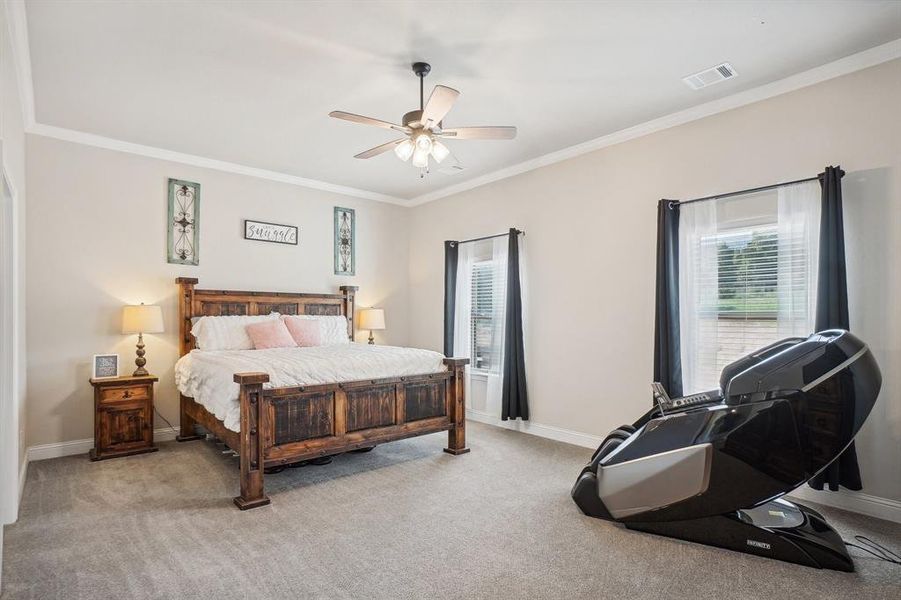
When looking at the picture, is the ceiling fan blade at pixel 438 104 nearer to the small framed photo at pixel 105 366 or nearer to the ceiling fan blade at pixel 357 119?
the ceiling fan blade at pixel 357 119

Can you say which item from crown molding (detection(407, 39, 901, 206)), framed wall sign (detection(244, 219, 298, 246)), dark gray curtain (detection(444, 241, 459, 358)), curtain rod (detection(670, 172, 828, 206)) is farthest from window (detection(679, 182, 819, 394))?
framed wall sign (detection(244, 219, 298, 246))

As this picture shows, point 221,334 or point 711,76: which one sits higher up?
point 711,76

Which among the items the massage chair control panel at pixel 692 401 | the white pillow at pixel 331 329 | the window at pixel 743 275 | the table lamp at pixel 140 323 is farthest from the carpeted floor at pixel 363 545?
the white pillow at pixel 331 329

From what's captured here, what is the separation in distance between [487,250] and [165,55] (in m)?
3.66

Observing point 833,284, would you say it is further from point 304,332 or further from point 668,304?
point 304,332

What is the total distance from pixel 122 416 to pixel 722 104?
5.68 metres

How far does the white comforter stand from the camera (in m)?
3.52

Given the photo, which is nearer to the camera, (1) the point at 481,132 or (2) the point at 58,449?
(1) the point at 481,132

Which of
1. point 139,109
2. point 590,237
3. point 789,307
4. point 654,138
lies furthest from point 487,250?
point 139,109

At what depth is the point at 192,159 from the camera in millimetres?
5207

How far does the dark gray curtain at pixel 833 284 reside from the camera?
3.06m

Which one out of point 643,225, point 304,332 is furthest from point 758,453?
point 304,332

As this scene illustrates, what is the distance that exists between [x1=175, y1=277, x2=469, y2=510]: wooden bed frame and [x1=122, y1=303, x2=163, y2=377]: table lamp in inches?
16.6

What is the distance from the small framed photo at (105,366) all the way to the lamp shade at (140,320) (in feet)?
0.87
